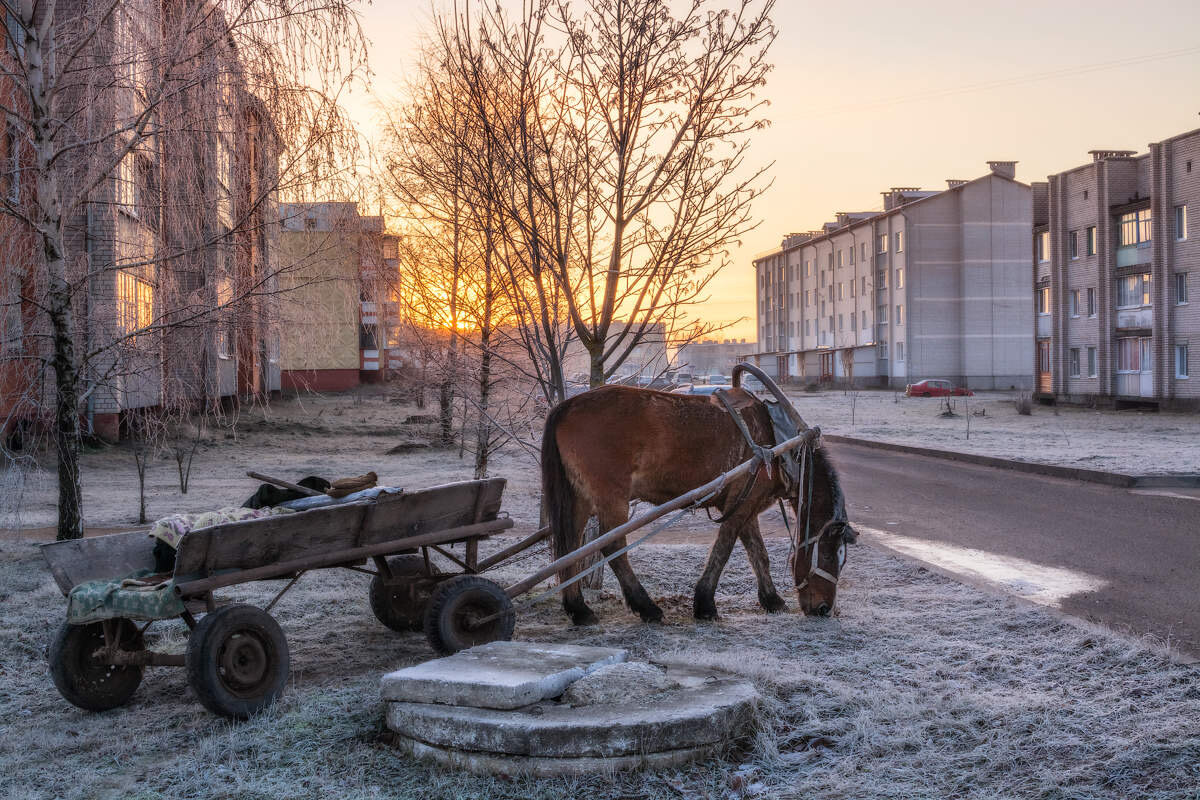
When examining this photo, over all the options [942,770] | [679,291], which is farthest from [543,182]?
[942,770]

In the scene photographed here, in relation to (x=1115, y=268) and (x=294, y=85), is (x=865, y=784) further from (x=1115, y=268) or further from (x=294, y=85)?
(x=1115, y=268)

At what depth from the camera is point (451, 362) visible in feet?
55.5

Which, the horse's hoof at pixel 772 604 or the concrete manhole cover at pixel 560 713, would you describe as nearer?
the concrete manhole cover at pixel 560 713

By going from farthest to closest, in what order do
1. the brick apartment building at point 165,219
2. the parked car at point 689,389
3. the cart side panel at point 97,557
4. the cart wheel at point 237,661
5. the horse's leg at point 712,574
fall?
1. the brick apartment building at point 165,219
2. the parked car at point 689,389
3. the horse's leg at point 712,574
4. the cart side panel at point 97,557
5. the cart wheel at point 237,661

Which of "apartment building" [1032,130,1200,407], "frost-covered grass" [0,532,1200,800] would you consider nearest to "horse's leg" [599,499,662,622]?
"frost-covered grass" [0,532,1200,800]

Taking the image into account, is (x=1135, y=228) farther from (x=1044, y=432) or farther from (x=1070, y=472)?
(x=1070, y=472)

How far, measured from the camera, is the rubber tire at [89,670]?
5.68 metres

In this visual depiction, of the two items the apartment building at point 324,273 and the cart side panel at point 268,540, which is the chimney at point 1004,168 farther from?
the cart side panel at point 268,540

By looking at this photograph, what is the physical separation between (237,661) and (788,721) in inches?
110

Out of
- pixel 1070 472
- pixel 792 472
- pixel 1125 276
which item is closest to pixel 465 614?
pixel 792 472

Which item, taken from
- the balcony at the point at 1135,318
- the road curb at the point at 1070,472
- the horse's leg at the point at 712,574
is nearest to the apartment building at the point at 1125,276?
the balcony at the point at 1135,318

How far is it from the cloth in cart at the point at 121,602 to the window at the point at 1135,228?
51.1 metres

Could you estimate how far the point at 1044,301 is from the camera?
63.7 meters

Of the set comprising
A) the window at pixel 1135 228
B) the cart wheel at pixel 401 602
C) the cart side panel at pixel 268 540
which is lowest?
the cart wheel at pixel 401 602
